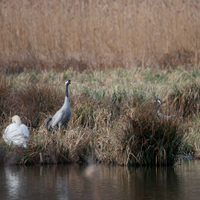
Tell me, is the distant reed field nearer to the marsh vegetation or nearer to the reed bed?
the marsh vegetation

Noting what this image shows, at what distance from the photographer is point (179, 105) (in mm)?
11906

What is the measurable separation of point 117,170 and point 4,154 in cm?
232

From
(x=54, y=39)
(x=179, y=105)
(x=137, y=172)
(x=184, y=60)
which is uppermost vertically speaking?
(x=54, y=39)

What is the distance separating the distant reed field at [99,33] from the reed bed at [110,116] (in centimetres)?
109

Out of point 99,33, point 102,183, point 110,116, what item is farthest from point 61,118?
point 99,33

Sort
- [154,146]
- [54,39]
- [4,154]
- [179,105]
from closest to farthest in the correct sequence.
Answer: [154,146], [4,154], [179,105], [54,39]

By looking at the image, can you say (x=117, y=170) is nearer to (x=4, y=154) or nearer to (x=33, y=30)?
(x=4, y=154)

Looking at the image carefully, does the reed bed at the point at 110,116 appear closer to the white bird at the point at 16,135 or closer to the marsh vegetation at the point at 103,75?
the marsh vegetation at the point at 103,75

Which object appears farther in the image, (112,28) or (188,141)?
(112,28)

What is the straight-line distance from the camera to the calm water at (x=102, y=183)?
219 inches

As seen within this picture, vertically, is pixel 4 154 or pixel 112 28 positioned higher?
pixel 112 28

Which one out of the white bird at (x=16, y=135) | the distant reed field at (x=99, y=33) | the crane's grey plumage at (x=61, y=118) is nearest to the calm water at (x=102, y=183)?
the white bird at (x=16, y=135)

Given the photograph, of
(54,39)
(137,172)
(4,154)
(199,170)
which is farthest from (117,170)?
(54,39)

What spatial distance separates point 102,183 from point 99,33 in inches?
486
